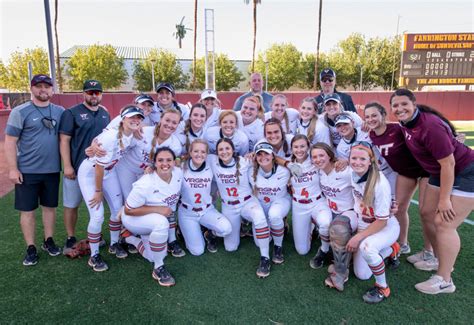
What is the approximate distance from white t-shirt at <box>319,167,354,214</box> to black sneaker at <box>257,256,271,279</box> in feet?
2.97

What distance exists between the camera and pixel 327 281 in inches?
125

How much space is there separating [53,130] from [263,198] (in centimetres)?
249

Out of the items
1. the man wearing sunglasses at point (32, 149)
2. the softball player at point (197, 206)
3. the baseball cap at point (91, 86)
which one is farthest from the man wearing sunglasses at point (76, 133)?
the softball player at point (197, 206)

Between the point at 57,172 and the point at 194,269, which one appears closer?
the point at 194,269

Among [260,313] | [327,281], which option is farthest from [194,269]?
[327,281]

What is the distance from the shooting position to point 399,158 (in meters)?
3.52

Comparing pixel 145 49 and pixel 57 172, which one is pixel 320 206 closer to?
pixel 57 172

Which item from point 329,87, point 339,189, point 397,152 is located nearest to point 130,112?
point 339,189

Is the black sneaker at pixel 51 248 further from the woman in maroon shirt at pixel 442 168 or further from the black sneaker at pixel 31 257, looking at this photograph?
the woman in maroon shirt at pixel 442 168

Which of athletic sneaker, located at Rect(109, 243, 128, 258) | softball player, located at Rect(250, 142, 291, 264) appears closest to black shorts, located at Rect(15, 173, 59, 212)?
athletic sneaker, located at Rect(109, 243, 128, 258)

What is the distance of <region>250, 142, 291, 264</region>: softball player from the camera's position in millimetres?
3764

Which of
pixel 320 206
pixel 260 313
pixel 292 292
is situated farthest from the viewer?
pixel 320 206

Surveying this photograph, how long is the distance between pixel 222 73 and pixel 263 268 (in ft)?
139

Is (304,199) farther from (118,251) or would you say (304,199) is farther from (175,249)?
(118,251)
